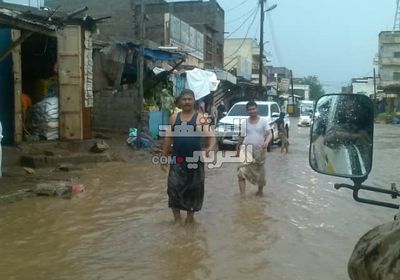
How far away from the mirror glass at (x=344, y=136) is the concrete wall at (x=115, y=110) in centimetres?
1420

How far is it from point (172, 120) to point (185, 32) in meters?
Result: 20.1

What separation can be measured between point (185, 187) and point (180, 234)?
576mm

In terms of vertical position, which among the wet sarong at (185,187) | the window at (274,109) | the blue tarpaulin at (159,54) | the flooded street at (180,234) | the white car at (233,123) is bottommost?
the flooded street at (180,234)

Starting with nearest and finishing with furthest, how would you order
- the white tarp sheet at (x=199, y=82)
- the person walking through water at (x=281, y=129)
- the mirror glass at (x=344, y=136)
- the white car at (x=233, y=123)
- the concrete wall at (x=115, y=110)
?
1. the mirror glass at (x=344, y=136)
2. the concrete wall at (x=115, y=110)
3. the white car at (x=233, y=123)
4. the person walking through water at (x=281, y=129)
5. the white tarp sheet at (x=199, y=82)

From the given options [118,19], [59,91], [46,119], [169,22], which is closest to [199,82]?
[169,22]

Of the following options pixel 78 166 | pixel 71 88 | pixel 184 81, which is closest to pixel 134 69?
pixel 184 81

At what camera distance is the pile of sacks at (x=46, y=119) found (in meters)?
12.5

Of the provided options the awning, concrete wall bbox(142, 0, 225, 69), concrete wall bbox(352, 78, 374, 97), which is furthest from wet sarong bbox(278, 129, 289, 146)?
concrete wall bbox(352, 78, 374, 97)

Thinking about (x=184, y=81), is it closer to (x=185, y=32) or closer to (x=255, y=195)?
(x=185, y=32)

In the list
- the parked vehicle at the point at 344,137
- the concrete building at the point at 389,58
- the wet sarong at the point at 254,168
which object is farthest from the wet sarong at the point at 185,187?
the concrete building at the point at 389,58

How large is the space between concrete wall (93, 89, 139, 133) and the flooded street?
6749mm

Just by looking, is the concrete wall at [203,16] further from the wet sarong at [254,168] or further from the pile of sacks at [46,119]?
the wet sarong at [254,168]

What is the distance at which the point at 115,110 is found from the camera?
1723 cm

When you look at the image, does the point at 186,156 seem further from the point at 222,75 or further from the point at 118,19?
the point at 118,19
